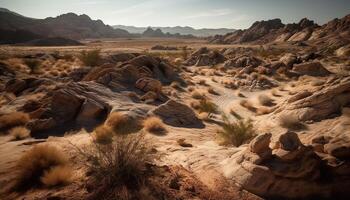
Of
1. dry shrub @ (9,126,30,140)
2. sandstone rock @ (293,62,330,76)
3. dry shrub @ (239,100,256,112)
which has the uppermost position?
dry shrub @ (9,126,30,140)

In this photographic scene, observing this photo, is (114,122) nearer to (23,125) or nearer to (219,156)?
(23,125)

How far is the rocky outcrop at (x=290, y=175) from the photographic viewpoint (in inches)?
221

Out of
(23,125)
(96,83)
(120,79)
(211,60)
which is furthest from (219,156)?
(211,60)

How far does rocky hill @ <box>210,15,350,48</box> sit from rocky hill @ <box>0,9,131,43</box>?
74.4 metres

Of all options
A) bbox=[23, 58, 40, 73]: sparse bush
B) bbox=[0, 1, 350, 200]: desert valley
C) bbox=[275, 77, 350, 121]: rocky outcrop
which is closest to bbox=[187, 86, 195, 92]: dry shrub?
bbox=[0, 1, 350, 200]: desert valley

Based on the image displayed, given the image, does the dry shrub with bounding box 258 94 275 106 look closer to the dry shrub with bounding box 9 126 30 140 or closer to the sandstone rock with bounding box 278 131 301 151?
the sandstone rock with bounding box 278 131 301 151

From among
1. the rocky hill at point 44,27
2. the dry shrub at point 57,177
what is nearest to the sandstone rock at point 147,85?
the dry shrub at point 57,177

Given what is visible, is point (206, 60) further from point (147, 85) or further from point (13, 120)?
point (13, 120)

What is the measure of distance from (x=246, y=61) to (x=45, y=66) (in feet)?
74.3

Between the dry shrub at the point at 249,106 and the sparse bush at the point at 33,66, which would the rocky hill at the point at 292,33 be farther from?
the sparse bush at the point at 33,66

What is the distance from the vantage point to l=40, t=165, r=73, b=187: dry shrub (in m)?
5.77

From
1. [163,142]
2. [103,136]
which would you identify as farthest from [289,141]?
[103,136]

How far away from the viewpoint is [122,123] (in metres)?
10.9

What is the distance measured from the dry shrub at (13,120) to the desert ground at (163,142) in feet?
0.12
